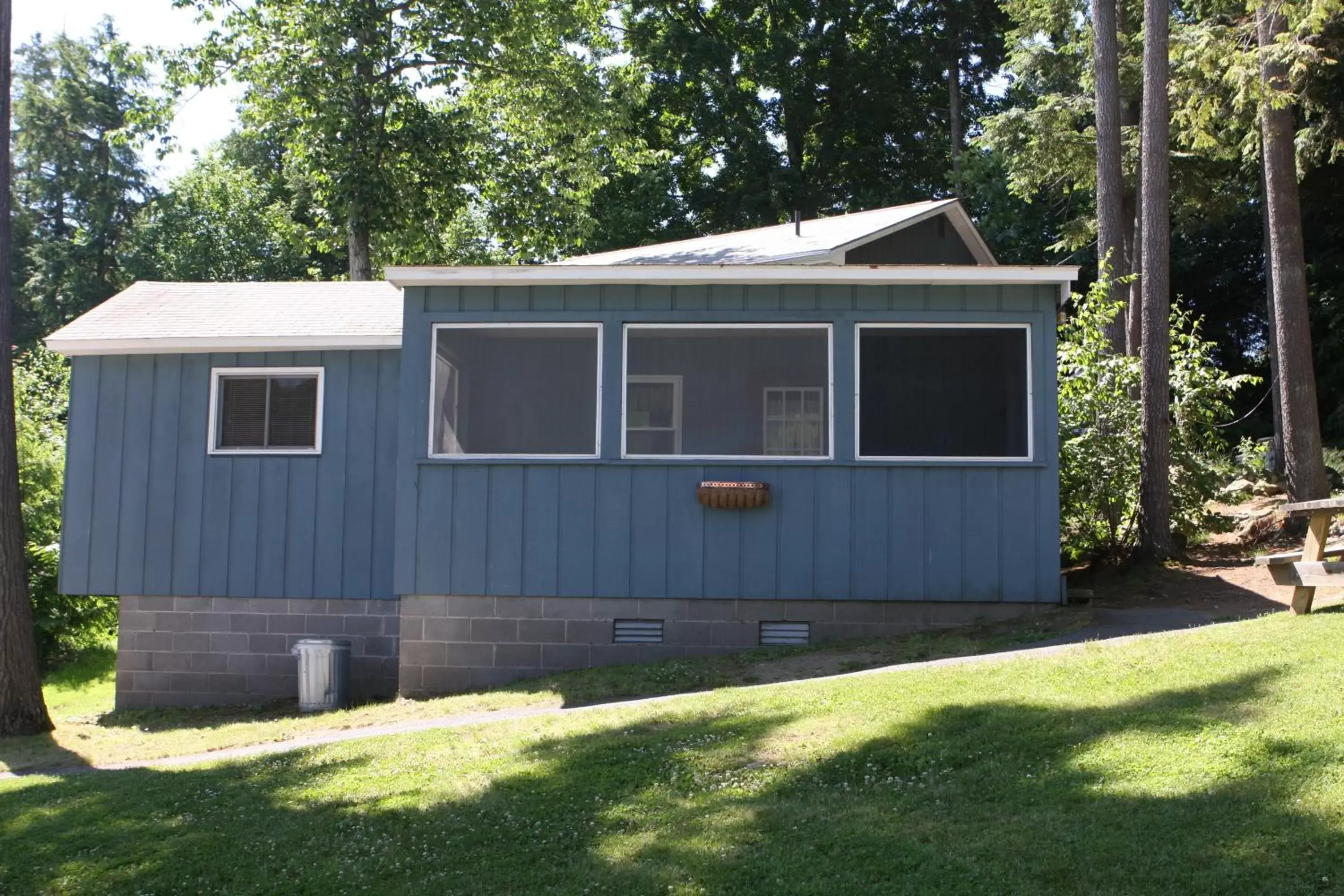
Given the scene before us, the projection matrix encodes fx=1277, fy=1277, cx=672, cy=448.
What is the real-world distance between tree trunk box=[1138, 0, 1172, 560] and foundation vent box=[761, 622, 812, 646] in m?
4.68

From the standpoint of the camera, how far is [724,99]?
101 ft

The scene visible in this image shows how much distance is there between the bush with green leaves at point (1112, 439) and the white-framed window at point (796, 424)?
366 centimetres

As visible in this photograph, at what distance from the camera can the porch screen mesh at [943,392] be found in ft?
33.8

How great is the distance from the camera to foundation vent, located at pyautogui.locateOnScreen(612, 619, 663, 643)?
10406 mm

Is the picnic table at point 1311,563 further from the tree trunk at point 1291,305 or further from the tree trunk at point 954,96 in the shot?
the tree trunk at point 954,96

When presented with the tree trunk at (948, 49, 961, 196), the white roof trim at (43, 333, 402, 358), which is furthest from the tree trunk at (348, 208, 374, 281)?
the tree trunk at (948, 49, 961, 196)

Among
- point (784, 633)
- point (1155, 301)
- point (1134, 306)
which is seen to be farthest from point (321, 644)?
point (1134, 306)

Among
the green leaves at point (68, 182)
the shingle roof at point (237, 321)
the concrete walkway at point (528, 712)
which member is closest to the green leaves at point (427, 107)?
the shingle roof at point (237, 321)

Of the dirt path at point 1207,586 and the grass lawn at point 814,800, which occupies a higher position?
the dirt path at point 1207,586

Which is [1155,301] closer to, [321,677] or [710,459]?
[710,459]

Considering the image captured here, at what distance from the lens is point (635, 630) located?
411 inches

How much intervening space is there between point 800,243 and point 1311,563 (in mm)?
6138

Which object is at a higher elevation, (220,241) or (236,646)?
(220,241)

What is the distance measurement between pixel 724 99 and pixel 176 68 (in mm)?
14032
